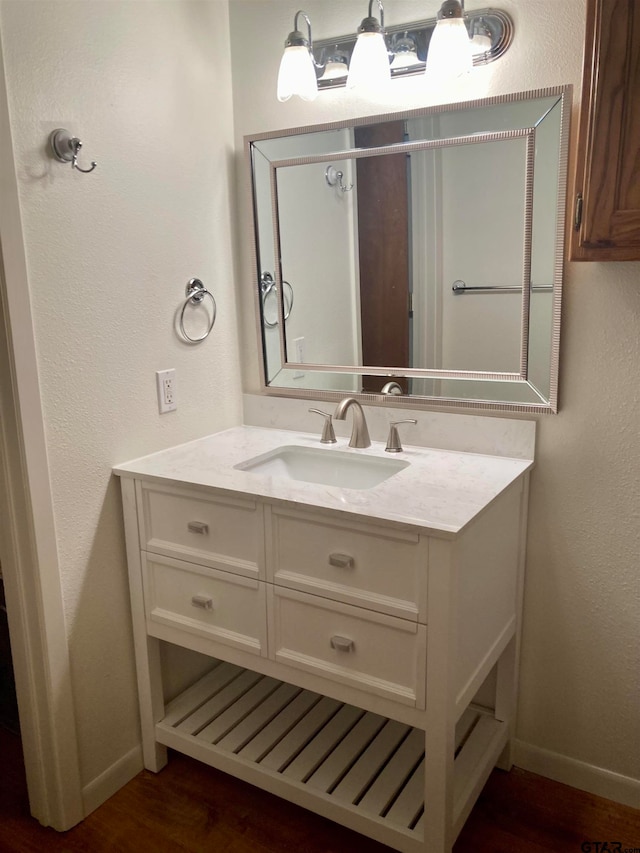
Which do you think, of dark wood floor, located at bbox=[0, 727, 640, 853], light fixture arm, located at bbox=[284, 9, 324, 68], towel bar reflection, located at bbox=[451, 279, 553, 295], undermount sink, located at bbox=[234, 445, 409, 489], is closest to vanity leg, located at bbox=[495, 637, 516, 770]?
dark wood floor, located at bbox=[0, 727, 640, 853]

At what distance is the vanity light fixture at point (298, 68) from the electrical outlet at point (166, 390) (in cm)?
82

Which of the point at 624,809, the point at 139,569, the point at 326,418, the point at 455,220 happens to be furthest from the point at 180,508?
the point at 624,809

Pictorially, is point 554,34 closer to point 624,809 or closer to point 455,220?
point 455,220

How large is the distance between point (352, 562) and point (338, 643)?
0.63ft

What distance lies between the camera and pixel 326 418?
6.31 ft

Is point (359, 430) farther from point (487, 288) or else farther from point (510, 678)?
point (510, 678)

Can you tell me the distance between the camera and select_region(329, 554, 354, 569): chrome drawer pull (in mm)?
1440

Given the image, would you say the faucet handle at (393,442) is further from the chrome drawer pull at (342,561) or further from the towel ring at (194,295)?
the towel ring at (194,295)

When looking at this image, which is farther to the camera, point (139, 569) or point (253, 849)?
point (139, 569)

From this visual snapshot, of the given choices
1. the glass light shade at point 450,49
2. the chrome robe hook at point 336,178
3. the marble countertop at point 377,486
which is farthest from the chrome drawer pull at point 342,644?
the glass light shade at point 450,49

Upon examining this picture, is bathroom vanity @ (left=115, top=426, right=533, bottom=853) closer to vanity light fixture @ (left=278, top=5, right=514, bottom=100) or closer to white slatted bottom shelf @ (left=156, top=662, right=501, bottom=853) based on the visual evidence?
white slatted bottom shelf @ (left=156, top=662, right=501, bottom=853)

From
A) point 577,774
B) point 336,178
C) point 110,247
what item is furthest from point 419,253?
point 577,774

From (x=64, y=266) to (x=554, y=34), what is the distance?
4.10 feet

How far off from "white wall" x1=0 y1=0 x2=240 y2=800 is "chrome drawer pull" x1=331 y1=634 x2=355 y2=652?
65cm
